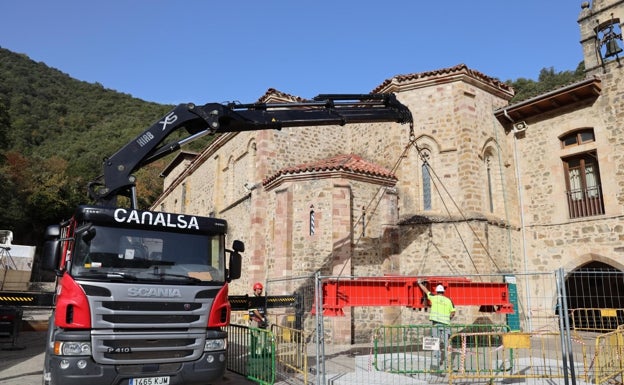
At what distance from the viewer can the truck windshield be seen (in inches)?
215

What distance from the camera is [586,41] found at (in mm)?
14289

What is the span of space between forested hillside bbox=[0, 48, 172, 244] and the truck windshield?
25.2m

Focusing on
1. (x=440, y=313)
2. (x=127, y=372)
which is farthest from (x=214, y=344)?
(x=440, y=313)

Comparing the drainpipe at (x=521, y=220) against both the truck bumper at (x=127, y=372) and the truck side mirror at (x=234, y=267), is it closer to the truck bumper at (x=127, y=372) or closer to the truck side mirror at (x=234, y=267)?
the truck side mirror at (x=234, y=267)

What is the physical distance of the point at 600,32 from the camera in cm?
1416

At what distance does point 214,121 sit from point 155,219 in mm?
2746

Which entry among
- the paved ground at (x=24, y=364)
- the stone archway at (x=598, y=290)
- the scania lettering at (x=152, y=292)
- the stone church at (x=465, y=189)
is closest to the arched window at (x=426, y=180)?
the stone church at (x=465, y=189)

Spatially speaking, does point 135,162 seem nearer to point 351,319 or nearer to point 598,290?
point 351,319

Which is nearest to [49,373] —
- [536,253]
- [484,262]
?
[484,262]

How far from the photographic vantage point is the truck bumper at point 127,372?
197 inches

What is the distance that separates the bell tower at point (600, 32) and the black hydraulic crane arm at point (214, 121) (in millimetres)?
7744

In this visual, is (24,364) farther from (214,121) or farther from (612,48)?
(612,48)

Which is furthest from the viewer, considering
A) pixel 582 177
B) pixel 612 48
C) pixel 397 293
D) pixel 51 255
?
pixel 582 177

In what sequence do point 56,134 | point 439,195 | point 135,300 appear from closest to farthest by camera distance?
1. point 135,300
2. point 439,195
3. point 56,134
